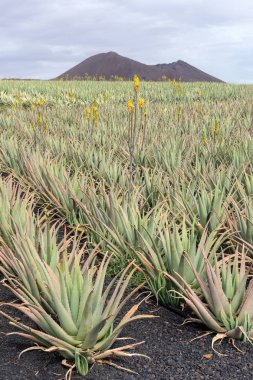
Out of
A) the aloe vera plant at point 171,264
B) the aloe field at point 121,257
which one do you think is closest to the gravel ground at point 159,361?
the aloe field at point 121,257

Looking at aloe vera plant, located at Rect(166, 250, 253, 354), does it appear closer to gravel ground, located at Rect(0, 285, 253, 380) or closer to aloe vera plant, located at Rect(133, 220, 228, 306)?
gravel ground, located at Rect(0, 285, 253, 380)

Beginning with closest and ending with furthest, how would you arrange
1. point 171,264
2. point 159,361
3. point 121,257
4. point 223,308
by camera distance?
point 159,361, point 223,308, point 171,264, point 121,257

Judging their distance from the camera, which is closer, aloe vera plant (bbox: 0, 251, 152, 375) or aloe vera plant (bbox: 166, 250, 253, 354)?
aloe vera plant (bbox: 0, 251, 152, 375)

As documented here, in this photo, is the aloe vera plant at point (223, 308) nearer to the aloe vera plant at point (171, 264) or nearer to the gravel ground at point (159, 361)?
the gravel ground at point (159, 361)

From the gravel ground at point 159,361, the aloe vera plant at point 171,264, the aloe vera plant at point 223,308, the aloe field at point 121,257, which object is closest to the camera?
the gravel ground at point 159,361

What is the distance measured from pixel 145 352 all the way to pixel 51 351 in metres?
0.44

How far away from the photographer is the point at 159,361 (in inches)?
86.7

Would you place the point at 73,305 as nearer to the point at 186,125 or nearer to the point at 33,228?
the point at 33,228

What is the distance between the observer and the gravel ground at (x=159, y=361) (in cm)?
211

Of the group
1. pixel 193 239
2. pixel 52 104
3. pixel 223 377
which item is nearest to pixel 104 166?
pixel 193 239

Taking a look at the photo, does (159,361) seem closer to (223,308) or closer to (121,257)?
(223,308)

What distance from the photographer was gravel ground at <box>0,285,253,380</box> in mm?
2113

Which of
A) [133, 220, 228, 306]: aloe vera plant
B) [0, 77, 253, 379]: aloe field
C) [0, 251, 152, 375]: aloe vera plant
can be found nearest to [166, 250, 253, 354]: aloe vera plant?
[0, 77, 253, 379]: aloe field

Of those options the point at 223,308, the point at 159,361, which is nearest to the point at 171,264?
the point at 223,308
